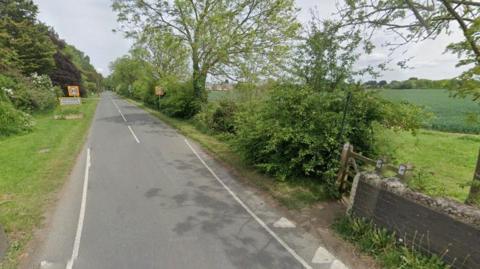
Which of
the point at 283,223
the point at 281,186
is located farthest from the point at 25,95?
the point at 283,223

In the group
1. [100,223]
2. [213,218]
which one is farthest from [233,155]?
[100,223]

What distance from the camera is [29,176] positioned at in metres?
6.93

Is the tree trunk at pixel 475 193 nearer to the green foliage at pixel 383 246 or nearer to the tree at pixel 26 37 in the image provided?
the green foliage at pixel 383 246

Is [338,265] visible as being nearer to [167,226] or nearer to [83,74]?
[167,226]

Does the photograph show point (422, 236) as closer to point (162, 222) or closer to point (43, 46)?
point (162, 222)

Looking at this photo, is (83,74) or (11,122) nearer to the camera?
(11,122)

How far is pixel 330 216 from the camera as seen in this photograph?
530 cm

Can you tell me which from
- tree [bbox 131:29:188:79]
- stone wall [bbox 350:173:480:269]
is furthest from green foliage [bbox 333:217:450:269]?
tree [bbox 131:29:188:79]

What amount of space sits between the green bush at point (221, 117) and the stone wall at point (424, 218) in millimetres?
8709

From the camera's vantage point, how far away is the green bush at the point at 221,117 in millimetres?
13148

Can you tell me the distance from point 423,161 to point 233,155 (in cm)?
700

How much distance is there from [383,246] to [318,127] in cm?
322

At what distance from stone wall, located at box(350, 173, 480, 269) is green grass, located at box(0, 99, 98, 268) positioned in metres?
5.67

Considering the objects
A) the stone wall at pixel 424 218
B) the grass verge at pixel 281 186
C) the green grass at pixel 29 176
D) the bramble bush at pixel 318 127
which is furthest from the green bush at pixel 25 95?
the stone wall at pixel 424 218
